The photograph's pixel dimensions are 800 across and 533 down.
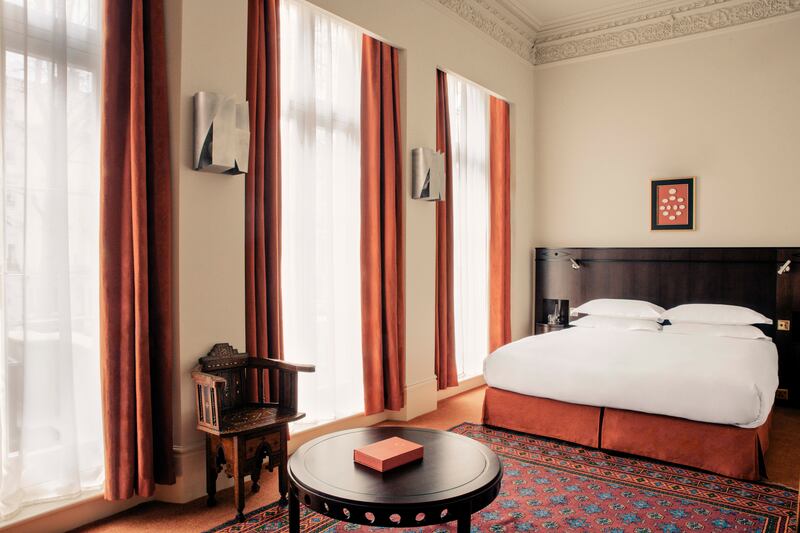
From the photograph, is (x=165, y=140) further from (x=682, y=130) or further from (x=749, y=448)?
(x=682, y=130)

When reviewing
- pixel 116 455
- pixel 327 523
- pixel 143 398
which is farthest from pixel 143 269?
pixel 327 523

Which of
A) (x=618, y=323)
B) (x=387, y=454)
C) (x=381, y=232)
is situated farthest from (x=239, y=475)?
(x=618, y=323)

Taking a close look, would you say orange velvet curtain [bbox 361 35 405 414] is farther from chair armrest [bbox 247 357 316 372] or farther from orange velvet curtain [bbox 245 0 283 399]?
chair armrest [bbox 247 357 316 372]

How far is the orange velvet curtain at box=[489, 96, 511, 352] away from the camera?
4.93m

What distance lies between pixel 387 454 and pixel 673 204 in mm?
3748

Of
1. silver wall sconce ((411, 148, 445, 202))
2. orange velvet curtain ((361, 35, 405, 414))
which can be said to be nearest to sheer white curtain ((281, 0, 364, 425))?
orange velvet curtain ((361, 35, 405, 414))

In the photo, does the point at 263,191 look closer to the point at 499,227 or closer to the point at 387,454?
the point at 387,454

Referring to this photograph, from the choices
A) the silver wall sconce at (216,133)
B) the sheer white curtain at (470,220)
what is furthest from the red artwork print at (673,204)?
the silver wall sconce at (216,133)

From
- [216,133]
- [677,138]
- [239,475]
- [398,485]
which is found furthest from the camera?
[677,138]

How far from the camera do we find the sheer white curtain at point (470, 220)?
14.8 ft

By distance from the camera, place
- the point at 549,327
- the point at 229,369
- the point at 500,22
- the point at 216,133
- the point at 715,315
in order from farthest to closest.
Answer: the point at 549,327 → the point at 500,22 → the point at 715,315 → the point at 229,369 → the point at 216,133

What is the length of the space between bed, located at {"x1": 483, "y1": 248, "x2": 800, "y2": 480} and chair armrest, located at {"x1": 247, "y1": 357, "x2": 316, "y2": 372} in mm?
1418

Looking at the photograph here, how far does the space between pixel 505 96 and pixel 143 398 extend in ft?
12.6

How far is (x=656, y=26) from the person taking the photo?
4.71m
